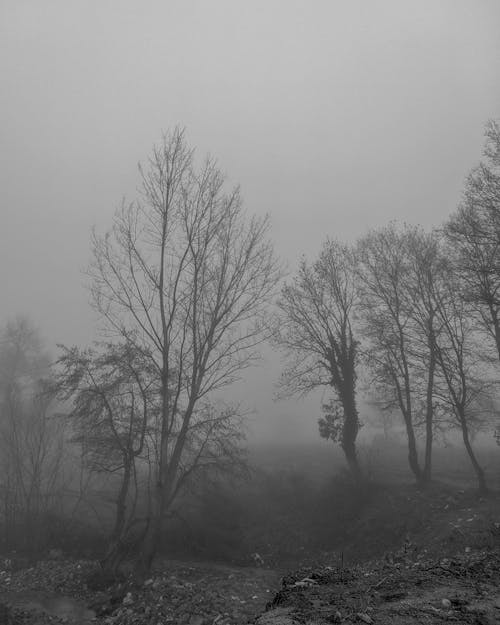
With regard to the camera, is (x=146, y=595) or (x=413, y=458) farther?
(x=413, y=458)

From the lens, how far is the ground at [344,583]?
607 centimetres

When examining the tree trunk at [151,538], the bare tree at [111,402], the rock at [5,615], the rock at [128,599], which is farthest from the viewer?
the bare tree at [111,402]

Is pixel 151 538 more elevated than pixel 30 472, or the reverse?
pixel 30 472

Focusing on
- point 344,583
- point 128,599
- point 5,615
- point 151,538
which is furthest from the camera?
point 151,538

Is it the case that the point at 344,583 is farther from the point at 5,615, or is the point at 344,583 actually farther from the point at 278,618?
the point at 5,615

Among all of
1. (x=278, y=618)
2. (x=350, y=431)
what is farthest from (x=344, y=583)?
(x=350, y=431)

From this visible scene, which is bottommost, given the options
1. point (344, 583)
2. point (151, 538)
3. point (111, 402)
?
point (151, 538)

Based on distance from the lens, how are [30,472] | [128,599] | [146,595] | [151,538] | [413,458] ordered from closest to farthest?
1. [128,599]
2. [146,595]
3. [151,538]
4. [413,458]
5. [30,472]

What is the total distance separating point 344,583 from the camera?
7.79m

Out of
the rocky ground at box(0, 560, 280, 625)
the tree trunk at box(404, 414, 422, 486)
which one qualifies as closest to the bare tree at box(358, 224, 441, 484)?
the tree trunk at box(404, 414, 422, 486)

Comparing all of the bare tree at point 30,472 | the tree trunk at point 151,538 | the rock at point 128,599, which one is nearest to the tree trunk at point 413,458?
the tree trunk at point 151,538

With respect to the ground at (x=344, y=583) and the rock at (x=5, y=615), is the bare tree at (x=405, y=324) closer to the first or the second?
the ground at (x=344, y=583)

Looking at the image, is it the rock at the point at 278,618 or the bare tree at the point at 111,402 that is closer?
the rock at the point at 278,618

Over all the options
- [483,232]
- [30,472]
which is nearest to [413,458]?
[483,232]
